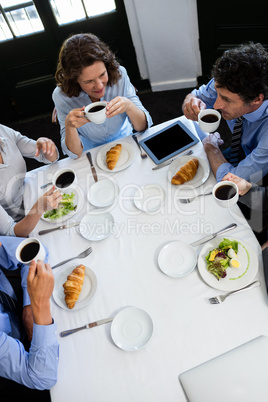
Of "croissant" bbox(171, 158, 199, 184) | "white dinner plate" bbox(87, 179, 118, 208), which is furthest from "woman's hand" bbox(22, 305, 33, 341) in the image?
"croissant" bbox(171, 158, 199, 184)

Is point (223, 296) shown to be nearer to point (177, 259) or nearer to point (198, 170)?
point (177, 259)

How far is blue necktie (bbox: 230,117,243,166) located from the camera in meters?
1.77

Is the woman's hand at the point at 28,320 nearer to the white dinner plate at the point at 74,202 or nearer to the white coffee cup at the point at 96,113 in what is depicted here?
the white dinner plate at the point at 74,202

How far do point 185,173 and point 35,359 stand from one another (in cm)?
108

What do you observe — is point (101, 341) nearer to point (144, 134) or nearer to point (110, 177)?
point (110, 177)

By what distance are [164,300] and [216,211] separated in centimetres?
50

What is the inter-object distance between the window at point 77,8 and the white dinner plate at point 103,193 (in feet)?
7.08

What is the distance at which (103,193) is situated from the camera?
1.72 m

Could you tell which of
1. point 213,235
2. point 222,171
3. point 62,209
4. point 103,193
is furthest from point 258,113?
point 62,209

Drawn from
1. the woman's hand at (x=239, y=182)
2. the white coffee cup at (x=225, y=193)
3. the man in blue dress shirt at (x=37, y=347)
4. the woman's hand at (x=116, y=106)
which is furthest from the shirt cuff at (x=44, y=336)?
the woman's hand at (x=116, y=106)

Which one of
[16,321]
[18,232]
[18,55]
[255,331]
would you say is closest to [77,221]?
[18,232]

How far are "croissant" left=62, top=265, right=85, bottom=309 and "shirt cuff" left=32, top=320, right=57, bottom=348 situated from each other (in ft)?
0.42

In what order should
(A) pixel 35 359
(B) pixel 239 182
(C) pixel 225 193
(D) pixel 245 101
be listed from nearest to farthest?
(A) pixel 35 359 < (C) pixel 225 193 < (B) pixel 239 182 < (D) pixel 245 101

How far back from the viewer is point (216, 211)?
151cm
